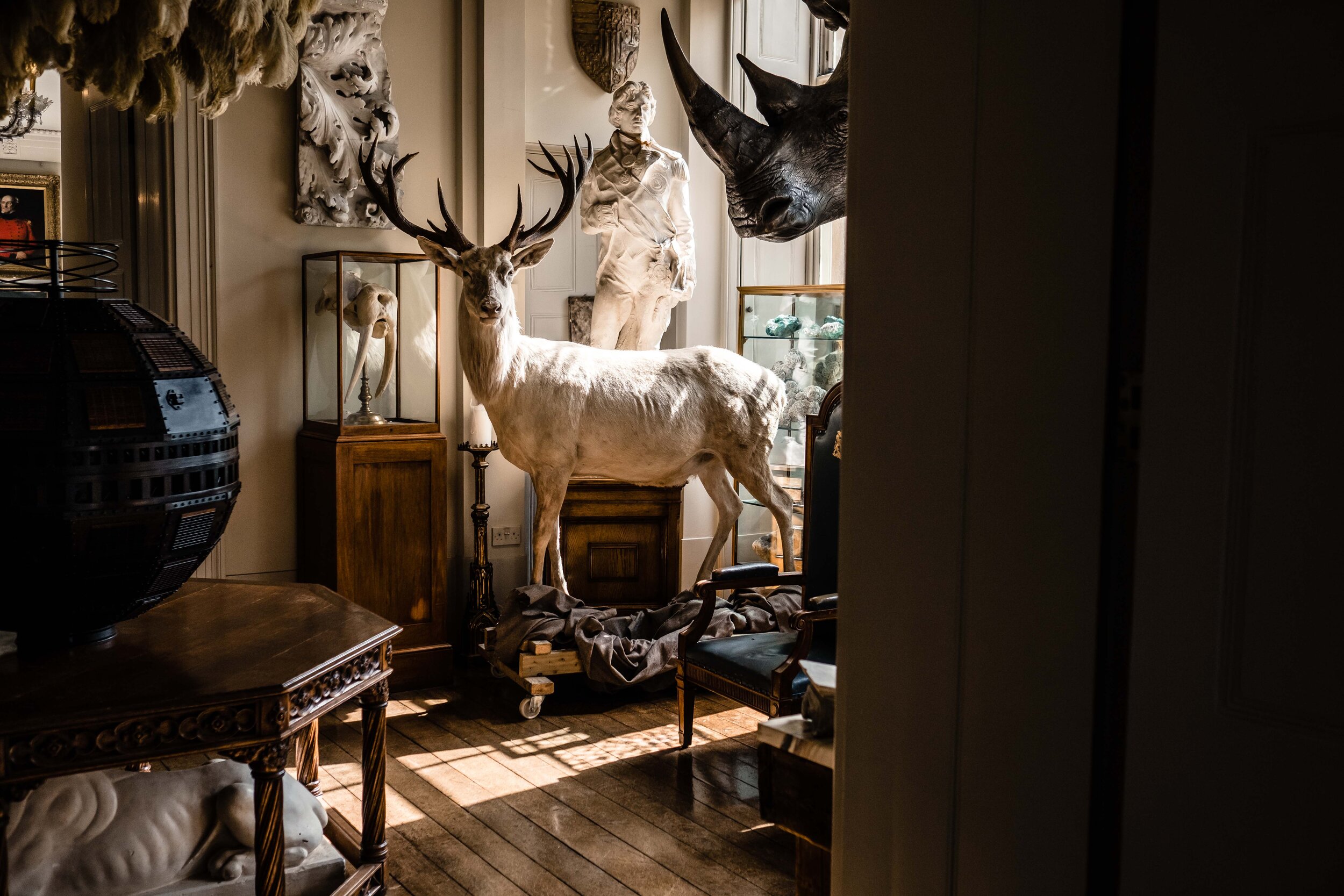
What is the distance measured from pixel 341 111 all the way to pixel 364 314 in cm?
96

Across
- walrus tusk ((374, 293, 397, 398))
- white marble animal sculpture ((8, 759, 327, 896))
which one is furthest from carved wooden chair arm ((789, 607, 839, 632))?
walrus tusk ((374, 293, 397, 398))

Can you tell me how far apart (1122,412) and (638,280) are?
4135 mm

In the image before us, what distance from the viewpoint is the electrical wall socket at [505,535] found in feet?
16.3

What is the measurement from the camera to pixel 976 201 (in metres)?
0.91

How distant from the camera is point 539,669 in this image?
13.2ft

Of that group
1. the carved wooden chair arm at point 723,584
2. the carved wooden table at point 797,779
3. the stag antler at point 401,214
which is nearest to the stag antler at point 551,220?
the stag antler at point 401,214

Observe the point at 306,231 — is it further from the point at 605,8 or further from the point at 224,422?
the point at 224,422

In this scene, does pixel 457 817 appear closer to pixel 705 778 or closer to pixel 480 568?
pixel 705 778

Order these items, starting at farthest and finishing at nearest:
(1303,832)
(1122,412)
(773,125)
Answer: (773,125), (1122,412), (1303,832)

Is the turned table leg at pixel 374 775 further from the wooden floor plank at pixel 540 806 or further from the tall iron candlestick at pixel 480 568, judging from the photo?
the tall iron candlestick at pixel 480 568

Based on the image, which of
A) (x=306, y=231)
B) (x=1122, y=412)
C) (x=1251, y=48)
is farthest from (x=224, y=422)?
(x=306, y=231)

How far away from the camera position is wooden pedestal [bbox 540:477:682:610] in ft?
15.5

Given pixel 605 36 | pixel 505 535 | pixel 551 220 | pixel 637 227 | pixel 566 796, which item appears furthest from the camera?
pixel 605 36

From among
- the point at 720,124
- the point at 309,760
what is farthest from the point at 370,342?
the point at 720,124
